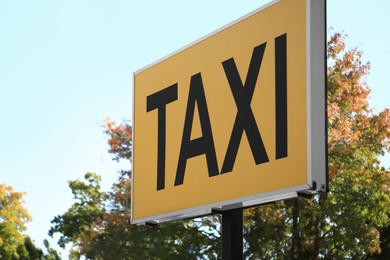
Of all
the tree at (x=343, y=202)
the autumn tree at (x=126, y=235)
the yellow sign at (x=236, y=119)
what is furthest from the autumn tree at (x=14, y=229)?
the yellow sign at (x=236, y=119)

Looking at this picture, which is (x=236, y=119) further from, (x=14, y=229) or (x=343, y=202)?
(x=14, y=229)

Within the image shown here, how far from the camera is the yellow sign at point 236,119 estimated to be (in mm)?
5387

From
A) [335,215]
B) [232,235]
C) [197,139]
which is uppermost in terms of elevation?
[335,215]

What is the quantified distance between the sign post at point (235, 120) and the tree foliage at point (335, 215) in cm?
1462

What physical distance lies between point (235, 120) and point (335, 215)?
15.7 meters

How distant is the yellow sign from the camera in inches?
212

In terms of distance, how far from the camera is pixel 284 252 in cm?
2205

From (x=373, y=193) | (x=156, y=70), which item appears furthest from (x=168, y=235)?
(x=156, y=70)

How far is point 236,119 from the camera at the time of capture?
587cm

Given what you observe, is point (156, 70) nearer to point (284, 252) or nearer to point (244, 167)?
point (244, 167)

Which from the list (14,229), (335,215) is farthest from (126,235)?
(14,229)

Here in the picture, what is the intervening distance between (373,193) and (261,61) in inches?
630

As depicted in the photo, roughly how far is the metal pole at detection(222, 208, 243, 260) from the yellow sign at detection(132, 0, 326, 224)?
0.40 feet

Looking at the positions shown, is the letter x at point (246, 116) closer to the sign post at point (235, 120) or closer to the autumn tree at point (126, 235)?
the sign post at point (235, 120)
